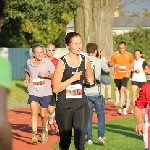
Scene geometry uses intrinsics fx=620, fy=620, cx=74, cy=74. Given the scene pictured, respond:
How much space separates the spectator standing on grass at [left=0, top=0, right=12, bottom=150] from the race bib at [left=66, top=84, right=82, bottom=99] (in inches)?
248

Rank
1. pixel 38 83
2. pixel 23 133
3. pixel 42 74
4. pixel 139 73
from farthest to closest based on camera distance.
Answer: pixel 139 73 → pixel 23 133 → pixel 38 83 → pixel 42 74

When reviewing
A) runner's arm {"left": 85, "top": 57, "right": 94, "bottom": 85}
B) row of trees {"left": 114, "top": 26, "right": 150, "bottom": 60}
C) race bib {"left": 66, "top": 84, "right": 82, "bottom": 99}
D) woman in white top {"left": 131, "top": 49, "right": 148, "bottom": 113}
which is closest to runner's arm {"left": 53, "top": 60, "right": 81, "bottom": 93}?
race bib {"left": 66, "top": 84, "right": 82, "bottom": 99}

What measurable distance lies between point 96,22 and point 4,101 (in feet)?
94.9

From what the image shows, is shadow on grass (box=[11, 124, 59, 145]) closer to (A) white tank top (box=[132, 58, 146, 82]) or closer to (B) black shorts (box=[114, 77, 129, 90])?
(A) white tank top (box=[132, 58, 146, 82])

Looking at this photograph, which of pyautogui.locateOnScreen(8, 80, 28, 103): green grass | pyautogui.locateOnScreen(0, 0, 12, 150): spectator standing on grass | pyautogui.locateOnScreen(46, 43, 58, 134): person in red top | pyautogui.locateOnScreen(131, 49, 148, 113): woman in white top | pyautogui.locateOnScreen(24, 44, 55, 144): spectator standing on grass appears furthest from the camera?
pyautogui.locateOnScreen(8, 80, 28, 103): green grass

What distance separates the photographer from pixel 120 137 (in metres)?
13.2

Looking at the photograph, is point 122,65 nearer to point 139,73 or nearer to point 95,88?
point 139,73

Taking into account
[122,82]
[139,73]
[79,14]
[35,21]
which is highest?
[79,14]

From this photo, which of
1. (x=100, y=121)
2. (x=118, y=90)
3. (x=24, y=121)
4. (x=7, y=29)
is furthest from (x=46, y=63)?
(x=7, y=29)

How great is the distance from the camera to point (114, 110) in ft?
67.6

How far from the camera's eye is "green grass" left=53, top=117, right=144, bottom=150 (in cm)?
1177

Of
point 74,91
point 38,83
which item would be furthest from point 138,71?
point 74,91

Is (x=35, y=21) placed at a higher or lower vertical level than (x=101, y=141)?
higher

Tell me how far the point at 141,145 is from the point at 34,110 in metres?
2.21
